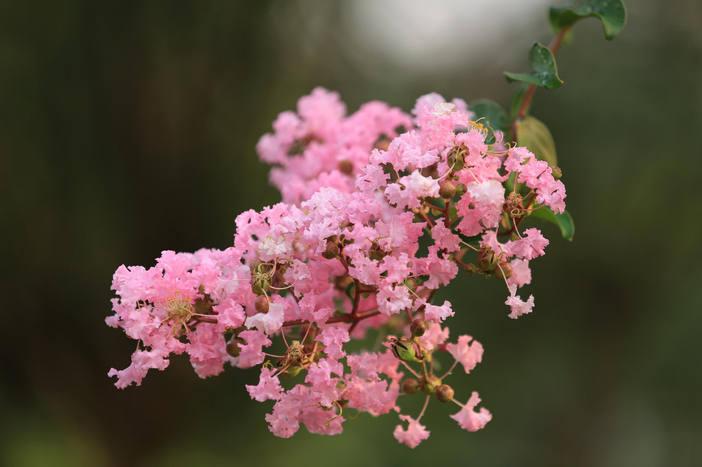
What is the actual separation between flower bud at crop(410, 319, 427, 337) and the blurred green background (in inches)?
179

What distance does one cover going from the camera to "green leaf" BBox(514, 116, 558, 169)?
110 cm

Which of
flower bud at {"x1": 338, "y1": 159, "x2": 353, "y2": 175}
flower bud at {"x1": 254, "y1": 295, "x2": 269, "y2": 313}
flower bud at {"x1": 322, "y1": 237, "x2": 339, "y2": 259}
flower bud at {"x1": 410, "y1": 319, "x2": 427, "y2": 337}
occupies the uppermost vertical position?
flower bud at {"x1": 338, "y1": 159, "x2": 353, "y2": 175}

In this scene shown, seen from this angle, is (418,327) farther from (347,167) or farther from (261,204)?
(261,204)

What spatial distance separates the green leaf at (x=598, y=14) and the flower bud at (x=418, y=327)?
0.52 metres

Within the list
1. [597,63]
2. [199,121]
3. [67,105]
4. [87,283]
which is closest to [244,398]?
[87,283]

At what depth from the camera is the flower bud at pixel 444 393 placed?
3.16 ft

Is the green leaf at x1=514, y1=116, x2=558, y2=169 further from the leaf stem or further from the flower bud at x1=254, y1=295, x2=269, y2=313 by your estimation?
the flower bud at x1=254, y1=295, x2=269, y2=313

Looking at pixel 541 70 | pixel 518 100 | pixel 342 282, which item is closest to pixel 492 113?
pixel 518 100

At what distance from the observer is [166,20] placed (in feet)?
16.9

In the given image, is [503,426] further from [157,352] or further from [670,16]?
[157,352]

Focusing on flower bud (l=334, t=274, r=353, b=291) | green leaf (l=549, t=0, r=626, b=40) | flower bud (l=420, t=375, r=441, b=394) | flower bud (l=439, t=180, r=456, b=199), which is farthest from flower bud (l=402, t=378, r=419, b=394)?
green leaf (l=549, t=0, r=626, b=40)

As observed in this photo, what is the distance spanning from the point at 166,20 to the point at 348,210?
468 centimetres

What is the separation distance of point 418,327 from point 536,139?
1.32ft

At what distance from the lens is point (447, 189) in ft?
2.77
